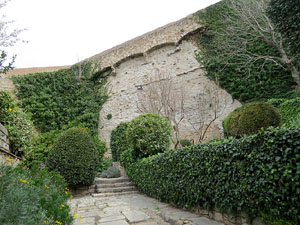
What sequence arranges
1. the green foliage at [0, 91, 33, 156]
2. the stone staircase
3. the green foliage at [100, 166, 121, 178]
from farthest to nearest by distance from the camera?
the green foliage at [100, 166, 121, 178], the stone staircase, the green foliage at [0, 91, 33, 156]

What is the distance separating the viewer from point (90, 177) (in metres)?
6.58

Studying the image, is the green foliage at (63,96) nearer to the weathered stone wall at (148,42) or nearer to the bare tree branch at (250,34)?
the weathered stone wall at (148,42)

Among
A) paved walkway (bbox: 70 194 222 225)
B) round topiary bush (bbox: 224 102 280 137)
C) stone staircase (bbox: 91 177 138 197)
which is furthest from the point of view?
stone staircase (bbox: 91 177 138 197)

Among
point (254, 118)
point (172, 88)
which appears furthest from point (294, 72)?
point (172, 88)

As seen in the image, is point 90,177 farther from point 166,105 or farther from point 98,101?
point 98,101

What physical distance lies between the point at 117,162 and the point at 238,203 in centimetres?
716

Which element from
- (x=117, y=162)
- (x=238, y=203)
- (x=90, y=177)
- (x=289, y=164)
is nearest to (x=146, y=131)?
(x=90, y=177)

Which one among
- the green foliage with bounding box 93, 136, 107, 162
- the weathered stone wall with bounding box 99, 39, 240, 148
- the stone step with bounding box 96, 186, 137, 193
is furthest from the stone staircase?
the weathered stone wall with bounding box 99, 39, 240, 148

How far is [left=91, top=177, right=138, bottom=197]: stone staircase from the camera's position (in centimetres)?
651

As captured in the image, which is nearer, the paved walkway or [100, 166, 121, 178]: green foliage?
the paved walkway

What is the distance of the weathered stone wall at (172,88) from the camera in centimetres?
977

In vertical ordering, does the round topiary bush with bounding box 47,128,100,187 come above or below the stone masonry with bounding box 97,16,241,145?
below

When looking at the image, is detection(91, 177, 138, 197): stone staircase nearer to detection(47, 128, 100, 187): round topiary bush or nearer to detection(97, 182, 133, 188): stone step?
detection(97, 182, 133, 188): stone step

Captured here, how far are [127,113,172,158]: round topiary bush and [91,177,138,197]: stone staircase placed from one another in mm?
1142
